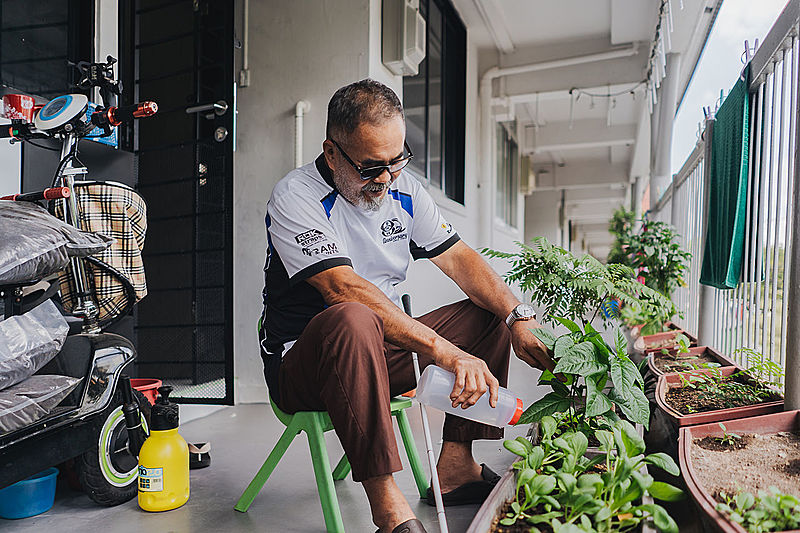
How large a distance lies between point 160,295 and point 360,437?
206cm

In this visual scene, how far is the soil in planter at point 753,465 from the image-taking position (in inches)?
49.2

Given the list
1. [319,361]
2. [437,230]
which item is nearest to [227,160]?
[437,230]

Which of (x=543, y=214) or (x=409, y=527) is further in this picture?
(x=543, y=214)

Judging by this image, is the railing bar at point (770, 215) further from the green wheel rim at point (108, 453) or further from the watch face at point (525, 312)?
the green wheel rim at point (108, 453)

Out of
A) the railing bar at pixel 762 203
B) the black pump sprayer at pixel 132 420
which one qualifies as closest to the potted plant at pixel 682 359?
the railing bar at pixel 762 203

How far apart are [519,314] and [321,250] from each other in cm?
58

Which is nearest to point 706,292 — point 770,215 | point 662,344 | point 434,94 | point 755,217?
point 662,344

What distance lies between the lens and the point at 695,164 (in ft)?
13.1

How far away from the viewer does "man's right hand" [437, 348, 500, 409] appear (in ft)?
4.46

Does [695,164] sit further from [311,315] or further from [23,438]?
[23,438]

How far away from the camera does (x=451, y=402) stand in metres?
1.39

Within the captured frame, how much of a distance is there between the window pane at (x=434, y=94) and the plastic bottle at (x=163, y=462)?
3.53 meters

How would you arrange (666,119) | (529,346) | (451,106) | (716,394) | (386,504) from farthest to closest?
(451,106) → (666,119) → (716,394) → (529,346) → (386,504)

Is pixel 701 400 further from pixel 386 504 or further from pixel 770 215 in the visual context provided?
pixel 386 504
